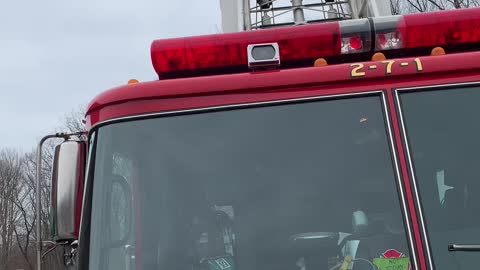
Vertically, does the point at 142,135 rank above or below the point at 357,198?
above

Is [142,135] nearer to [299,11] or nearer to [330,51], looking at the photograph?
[330,51]

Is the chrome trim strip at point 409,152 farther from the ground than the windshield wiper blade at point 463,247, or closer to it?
farther from the ground

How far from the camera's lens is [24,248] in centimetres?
4972

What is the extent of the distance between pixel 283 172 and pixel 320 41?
0.81 m

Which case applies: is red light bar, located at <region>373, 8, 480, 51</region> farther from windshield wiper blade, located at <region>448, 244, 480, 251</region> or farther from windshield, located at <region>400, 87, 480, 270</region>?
windshield wiper blade, located at <region>448, 244, 480, 251</region>

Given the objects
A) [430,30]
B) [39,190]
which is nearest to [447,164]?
[430,30]

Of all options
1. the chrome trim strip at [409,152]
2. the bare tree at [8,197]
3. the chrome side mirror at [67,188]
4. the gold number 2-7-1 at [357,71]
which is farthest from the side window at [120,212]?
the bare tree at [8,197]

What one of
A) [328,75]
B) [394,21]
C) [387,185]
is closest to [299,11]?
[394,21]

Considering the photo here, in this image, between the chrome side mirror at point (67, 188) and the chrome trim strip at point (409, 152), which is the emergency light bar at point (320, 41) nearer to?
the chrome trim strip at point (409, 152)

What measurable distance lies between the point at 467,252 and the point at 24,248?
51.2 m

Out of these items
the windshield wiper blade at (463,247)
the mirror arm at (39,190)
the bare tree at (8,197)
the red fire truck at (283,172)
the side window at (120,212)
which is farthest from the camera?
the bare tree at (8,197)

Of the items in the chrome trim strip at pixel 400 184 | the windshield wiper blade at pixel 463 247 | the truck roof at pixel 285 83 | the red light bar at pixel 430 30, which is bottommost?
the windshield wiper blade at pixel 463 247

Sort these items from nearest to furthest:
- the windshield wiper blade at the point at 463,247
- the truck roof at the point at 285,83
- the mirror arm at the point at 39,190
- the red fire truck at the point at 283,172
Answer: the windshield wiper blade at the point at 463,247
the red fire truck at the point at 283,172
the truck roof at the point at 285,83
the mirror arm at the point at 39,190

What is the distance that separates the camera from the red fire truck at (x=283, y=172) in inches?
98.7
